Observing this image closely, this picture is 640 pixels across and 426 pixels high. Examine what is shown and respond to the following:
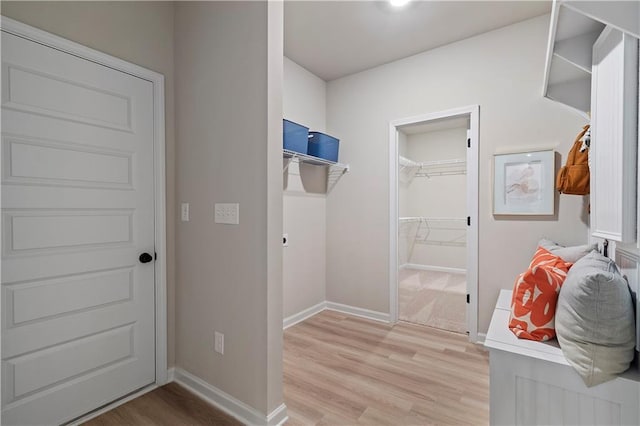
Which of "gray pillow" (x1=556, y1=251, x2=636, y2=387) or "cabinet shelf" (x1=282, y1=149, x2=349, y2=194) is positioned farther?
"cabinet shelf" (x1=282, y1=149, x2=349, y2=194)

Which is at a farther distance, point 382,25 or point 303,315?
point 303,315

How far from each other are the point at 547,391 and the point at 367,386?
1.07 metres

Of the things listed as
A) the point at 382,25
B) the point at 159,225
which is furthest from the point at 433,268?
the point at 159,225

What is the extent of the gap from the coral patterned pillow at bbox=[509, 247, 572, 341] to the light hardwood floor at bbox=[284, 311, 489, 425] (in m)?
0.67

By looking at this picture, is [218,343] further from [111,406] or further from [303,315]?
[303,315]

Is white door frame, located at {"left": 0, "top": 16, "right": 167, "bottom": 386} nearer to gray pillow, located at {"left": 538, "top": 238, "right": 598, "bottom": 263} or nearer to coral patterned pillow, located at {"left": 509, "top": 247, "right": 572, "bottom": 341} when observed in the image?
coral patterned pillow, located at {"left": 509, "top": 247, "right": 572, "bottom": 341}

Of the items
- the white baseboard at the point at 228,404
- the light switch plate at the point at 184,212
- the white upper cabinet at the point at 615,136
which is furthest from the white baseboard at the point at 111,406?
the white upper cabinet at the point at 615,136

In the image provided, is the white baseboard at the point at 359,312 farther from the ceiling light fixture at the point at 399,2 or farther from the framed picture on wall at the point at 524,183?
the ceiling light fixture at the point at 399,2

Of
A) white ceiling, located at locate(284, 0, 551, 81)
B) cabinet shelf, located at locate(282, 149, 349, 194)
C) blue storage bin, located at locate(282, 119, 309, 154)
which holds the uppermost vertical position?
white ceiling, located at locate(284, 0, 551, 81)

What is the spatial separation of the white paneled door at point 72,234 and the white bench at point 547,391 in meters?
2.07

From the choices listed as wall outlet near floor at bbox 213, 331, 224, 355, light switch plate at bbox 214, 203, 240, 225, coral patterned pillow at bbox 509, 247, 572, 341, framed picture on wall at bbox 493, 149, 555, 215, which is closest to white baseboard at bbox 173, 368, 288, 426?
wall outlet near floor at bbox 213, 331, 224, 355

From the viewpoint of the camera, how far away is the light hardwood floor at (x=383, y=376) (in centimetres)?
175

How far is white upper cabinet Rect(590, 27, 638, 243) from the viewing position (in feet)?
3.50

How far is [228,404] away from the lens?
70.1 inches
